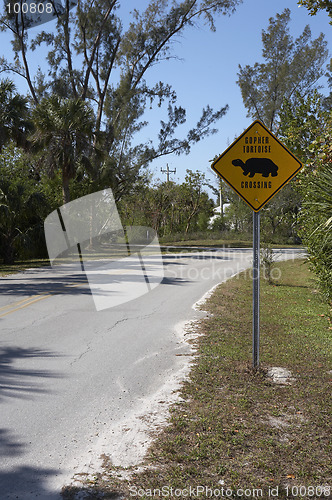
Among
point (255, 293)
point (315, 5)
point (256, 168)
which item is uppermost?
point (315, 5)

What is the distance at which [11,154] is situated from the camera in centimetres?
3259

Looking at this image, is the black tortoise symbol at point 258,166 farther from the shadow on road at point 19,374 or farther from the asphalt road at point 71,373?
the shadow on road at point 19,374

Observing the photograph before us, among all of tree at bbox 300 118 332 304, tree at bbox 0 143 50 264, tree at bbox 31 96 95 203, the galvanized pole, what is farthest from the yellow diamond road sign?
tree at bbox 31 96 95 203

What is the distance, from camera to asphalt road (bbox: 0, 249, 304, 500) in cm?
416

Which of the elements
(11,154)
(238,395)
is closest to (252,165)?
(238,395)

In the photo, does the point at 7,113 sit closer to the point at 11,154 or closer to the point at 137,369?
the point at 11,154

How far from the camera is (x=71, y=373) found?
21.5ft

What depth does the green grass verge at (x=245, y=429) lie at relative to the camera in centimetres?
371

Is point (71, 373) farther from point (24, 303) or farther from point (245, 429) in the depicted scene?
point (24, 303)

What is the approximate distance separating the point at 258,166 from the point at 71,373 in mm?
3559

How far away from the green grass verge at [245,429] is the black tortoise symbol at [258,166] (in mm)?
2483

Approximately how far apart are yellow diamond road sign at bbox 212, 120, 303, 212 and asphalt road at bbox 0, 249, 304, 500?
255 centimetres

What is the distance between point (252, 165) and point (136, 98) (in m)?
33.9

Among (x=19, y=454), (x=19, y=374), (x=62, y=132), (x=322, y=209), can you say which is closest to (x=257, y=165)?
(x=322, y=209)
